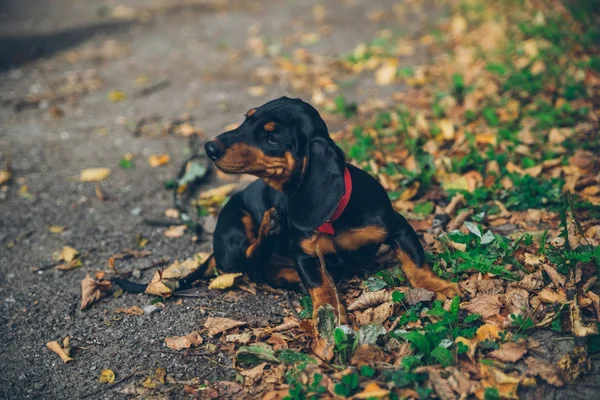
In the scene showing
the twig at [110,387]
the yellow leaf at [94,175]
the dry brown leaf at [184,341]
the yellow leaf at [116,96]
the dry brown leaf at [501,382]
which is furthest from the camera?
the yellow leaf at [116,96]

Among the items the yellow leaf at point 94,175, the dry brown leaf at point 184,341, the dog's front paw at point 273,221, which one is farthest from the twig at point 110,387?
the yellow leaf at point 94,175

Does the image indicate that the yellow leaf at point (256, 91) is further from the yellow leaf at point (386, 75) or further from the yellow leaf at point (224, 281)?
the yellow leaf at point (224, 281)

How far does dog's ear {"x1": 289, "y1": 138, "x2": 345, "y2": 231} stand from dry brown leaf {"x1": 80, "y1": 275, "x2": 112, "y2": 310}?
1493 millimetres

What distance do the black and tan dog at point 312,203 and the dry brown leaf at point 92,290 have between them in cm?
95

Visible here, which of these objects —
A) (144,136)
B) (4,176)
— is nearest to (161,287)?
(4,176)

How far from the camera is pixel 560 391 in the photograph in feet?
8.00

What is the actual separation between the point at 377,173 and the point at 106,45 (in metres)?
5.96

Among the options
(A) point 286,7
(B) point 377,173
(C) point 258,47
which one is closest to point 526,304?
(B) point 377,173

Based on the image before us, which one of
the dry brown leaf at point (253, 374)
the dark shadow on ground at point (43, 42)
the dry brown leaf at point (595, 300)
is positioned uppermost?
the dark shadow on ground at point (43, 42)

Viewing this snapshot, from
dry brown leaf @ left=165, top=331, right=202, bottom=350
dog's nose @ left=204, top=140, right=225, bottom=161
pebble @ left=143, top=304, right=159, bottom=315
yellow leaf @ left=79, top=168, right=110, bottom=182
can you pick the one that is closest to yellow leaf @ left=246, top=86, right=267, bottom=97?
yellow leaf @ left=79, top=168, right=110, bottom=182

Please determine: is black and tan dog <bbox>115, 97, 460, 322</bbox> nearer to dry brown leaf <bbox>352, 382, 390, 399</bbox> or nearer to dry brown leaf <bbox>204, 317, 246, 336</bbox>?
dry brown leaf <bbox>204, 317, 246, 336</bbox>

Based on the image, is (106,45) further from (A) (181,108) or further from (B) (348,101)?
(B) (348,101)

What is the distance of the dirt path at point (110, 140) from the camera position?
10.6 feet

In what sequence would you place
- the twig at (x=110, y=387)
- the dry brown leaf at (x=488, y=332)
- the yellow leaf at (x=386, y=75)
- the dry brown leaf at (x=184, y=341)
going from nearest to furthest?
the dry brown leaf at (x=488, y=332) < the twig at (x=110, y=387) < the dry brown leaf at (x=184, y=341) < the yellow leaf at (x=386, y=75)
